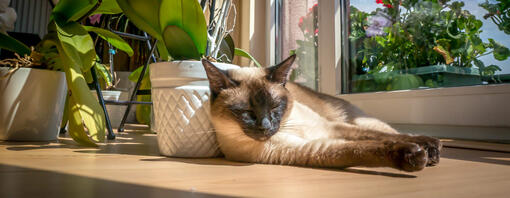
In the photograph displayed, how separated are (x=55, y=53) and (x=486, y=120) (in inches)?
61.6

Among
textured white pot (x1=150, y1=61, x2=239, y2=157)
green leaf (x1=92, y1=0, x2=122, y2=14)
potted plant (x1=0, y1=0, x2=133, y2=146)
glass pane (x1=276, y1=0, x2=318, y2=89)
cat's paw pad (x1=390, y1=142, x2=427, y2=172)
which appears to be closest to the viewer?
cat's paw pad (x1=390, y1=142, x2=427, y2=172)

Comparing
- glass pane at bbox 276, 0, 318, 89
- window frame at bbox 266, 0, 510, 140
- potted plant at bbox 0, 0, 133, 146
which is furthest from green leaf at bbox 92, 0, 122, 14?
glass pane at bbox 276, 0, 318, 89

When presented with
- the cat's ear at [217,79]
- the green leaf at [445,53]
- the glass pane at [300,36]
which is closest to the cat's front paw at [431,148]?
the cat's ear at [217,79]

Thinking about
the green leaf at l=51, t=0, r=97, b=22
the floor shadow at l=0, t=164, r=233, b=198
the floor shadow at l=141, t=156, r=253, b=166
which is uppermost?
the green leaf at l=51, t=0, r=97, b=22

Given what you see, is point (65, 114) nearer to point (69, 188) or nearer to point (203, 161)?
point (203, 161)

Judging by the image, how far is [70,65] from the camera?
3.16 ft

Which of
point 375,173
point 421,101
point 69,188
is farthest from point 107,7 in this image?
point 421,101

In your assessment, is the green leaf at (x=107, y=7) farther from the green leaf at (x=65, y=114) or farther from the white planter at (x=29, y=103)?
the green leaf at (x=65, y=114)

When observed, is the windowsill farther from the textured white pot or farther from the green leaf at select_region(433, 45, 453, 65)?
the textured white pot

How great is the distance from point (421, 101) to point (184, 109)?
109 centimetres

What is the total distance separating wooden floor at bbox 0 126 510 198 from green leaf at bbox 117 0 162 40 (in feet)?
1.14

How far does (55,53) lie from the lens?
45.5 inches

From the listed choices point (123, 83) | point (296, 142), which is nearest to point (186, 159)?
point (296, 142)

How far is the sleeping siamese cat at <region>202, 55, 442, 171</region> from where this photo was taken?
0.66 m
